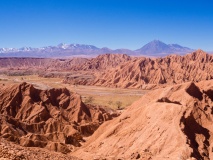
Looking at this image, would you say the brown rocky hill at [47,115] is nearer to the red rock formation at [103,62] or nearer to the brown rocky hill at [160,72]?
the brown rocky hill at [160,72]

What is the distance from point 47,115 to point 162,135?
84.0ft

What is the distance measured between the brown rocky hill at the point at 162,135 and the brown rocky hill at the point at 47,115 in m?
7.09

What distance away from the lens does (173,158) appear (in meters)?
23.8

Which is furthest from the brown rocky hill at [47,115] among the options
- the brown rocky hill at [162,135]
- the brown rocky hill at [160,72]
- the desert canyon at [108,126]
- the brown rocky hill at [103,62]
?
the brown rocky hill at [103,62]

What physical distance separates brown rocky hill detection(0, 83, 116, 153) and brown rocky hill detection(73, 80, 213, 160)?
709 cm

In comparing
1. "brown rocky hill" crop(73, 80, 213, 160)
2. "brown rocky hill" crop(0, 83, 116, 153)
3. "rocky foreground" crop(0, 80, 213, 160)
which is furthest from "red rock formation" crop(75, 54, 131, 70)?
"brown rocky hill" crop(73, 80, 213, 160)

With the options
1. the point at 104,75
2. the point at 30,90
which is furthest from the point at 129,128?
the point at 104,75

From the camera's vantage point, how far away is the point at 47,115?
158 feet

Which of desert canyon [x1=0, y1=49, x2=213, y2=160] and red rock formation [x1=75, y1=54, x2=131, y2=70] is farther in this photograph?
red rock formation [x1=75, y1=54, x2=131, y2=70]

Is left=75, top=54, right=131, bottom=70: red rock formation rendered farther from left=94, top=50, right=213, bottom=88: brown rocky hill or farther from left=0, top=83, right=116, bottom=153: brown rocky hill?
left=0, top=83, right=116, bottom=153: brown rocky hill

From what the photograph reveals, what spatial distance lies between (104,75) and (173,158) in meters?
103

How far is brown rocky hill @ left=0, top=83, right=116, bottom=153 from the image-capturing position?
3994 cm

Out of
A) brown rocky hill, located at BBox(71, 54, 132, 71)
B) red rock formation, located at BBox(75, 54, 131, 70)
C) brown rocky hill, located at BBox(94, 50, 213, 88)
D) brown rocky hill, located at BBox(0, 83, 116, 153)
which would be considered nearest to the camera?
brown rocky hill, located at BBox(0, 83, 116, 153)

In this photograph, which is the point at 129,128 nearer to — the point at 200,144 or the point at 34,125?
the point at 200,144
